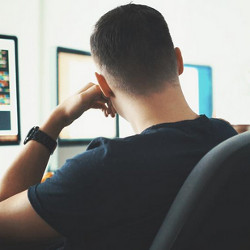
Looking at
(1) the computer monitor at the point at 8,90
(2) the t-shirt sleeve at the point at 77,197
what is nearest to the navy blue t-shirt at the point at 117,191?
(2) the t-shirt sleeve at the point at 77,197

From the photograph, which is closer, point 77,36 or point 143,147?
point 143,147

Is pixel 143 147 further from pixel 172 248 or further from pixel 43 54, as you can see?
pixel 43 54

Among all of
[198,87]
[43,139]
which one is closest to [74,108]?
[43,139]

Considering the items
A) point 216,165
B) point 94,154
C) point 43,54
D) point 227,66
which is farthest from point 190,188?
point 227,66

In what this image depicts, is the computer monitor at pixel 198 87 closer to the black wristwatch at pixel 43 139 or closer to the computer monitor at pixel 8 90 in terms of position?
the computer monitor at pixel 8 90

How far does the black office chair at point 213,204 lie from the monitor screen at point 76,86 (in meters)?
1.03

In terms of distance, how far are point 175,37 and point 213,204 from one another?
1958mm

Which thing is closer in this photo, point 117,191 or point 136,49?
point 117,191

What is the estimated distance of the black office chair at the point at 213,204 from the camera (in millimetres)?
439

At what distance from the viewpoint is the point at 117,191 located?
0.50m

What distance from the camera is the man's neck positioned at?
2.05 ft

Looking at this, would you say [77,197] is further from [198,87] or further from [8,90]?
[198,87]

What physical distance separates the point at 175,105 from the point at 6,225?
358 mm

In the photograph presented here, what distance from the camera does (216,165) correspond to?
44 cm
